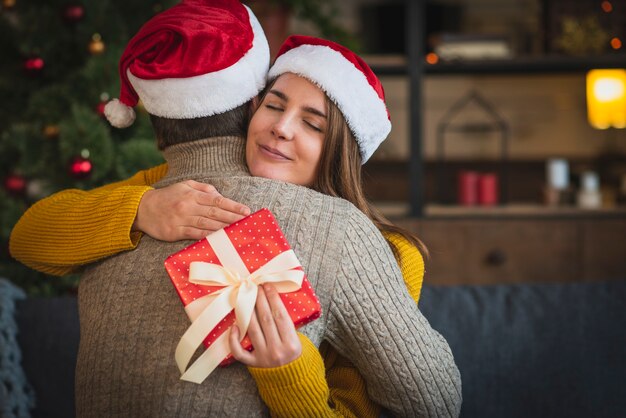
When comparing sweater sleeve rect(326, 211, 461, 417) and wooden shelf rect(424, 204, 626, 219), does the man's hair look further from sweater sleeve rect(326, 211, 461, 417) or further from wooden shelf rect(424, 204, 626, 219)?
wooden shelf rect(424, 204, 626, 219)

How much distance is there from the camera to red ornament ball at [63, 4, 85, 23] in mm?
2266

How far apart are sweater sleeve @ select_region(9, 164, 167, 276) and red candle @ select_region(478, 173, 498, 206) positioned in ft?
Result: 7.45

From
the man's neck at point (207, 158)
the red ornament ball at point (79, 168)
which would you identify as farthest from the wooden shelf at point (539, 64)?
the man's neck at point (207, 158)

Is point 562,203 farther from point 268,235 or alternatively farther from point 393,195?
point 268,235

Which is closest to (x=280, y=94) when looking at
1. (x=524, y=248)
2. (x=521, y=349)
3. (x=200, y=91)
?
(x=200, y=91)

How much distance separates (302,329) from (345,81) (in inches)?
19.1

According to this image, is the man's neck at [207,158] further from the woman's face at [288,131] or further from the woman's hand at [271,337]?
the woman's hand at [271,337]

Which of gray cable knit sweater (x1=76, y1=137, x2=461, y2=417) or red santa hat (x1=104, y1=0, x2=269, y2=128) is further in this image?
red santa hat (x1=104, y1=0, x2=269, y2=128)

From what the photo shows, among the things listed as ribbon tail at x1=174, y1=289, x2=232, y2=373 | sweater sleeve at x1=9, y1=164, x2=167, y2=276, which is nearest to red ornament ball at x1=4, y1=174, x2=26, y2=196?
sweater sleeve at x1=9, y1=164, x2=167, y2=276

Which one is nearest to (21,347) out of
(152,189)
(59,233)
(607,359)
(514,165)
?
(59,233)

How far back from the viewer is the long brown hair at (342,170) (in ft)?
4.31

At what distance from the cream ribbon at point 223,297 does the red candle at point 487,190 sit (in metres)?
2.46

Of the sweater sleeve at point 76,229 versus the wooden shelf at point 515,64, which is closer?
the sweater sleeve at point 76,229

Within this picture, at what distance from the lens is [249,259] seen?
1006mm
